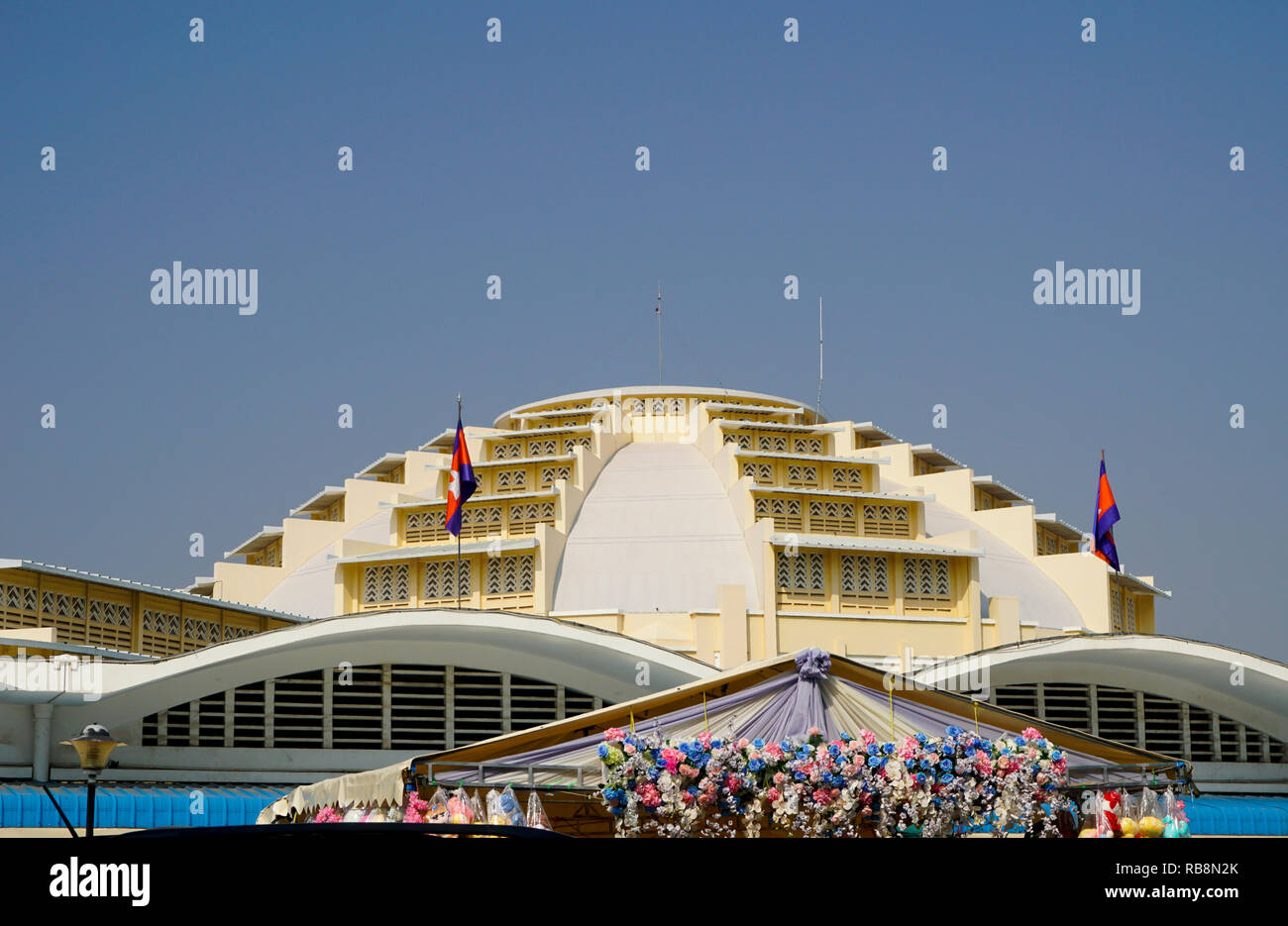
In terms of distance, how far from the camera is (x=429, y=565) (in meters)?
37.2

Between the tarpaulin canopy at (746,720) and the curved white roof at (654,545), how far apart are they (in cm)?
2097

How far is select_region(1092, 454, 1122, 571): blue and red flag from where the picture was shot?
3481 centimetres

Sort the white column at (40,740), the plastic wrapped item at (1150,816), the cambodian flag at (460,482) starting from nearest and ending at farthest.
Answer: the plastic wrapped item at (1150,816), the white column at (40,740), the cambodian flag at (460,482)

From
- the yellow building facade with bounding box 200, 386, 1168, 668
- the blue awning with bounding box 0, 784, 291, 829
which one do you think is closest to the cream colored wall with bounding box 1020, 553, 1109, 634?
the yellow building facade with bounding box 200, 386, 1168, 668

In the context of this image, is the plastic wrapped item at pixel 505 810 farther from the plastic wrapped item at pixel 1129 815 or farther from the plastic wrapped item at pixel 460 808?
the plastic wrapped item at pixel 1129 815

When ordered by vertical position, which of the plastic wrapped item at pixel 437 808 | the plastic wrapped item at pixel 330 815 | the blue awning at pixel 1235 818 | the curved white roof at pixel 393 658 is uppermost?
the curved white roof at pixel 393 658

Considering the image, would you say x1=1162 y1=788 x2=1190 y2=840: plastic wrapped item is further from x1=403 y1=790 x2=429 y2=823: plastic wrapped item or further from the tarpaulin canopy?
x1=403 y1=790 x2=429 y2=823: plastic wrapped item

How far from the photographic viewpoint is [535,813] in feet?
43.5

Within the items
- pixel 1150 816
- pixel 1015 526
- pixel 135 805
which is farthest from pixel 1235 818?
pixel 135 805

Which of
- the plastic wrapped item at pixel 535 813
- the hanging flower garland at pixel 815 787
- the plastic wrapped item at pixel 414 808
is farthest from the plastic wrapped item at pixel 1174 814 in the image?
the plastic wrapped item at pixel 414 808

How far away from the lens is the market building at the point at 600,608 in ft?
84.2
